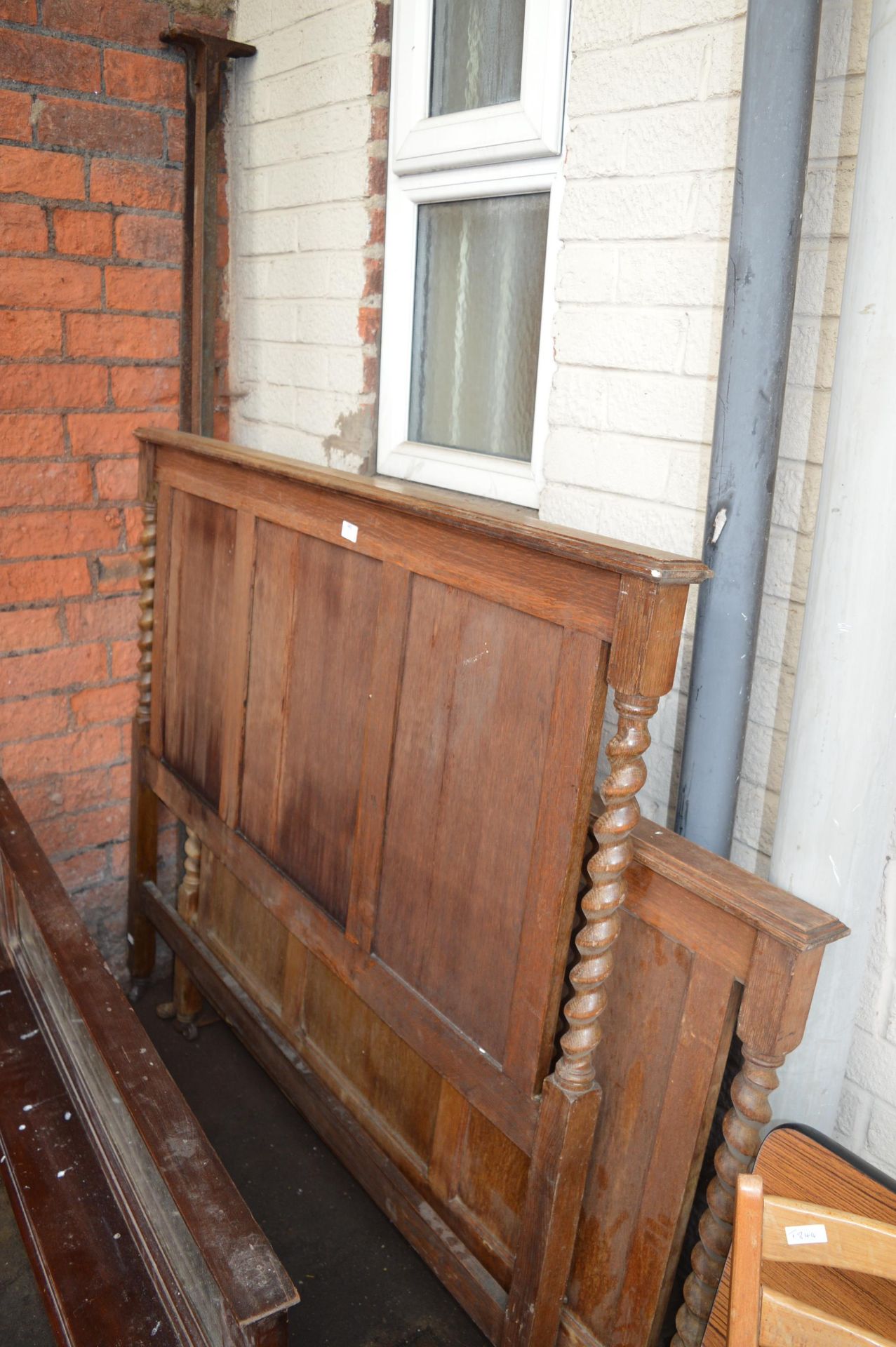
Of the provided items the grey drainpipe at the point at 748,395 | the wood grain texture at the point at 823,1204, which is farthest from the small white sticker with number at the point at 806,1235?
the grey drainpipe at the point at 748,395

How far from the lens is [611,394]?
5.09 ft

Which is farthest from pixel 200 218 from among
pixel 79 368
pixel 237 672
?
pixel 237 672

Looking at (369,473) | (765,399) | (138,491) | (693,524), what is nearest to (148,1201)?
(693,524)

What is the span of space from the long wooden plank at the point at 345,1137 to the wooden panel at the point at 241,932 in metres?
0.03

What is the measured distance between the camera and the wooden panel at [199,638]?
2080 mm

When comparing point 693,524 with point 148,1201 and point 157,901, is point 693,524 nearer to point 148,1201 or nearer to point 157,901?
point 148,1201

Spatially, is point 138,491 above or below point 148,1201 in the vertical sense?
above

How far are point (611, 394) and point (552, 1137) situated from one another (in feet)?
3.30

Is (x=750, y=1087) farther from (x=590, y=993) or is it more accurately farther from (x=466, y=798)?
(x=466, y=798)

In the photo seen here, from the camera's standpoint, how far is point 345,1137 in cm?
182

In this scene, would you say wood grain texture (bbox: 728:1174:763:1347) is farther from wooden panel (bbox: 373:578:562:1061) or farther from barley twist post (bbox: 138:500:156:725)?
barley twist post (bbox: 138:500:156:725)

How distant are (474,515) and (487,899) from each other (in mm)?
505

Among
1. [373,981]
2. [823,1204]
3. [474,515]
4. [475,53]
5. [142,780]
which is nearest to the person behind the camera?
[823,1204]

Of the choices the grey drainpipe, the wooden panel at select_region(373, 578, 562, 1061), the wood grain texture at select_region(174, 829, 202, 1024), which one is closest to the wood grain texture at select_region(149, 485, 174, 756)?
the wood grain texture at select_region(174, 829, 202, 1024)
